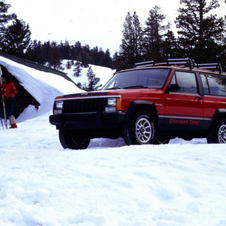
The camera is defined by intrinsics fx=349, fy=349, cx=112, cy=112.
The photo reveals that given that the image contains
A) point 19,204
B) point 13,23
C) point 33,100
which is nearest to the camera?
point 19,204

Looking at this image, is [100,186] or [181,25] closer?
[100,186]

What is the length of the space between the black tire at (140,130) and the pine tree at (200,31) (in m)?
32.1

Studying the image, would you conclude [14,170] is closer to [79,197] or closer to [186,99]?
[79,197]

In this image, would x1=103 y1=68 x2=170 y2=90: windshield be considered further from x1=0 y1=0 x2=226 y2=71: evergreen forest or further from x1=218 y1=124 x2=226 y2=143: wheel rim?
x1=0 y1=0 x2=226 y2=71: evergreen forest

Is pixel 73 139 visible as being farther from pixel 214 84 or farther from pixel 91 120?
pixel 214 84

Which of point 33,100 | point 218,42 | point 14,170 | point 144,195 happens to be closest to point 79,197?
point 144,195

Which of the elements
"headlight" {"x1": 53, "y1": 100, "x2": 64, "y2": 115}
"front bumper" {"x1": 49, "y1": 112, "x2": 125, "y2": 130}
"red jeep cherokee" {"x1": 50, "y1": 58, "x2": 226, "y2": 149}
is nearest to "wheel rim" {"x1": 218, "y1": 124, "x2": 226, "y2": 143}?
"red jeep cherokee" {"x1": 50, "y1": 58, "x2": 226, "y2": 149}

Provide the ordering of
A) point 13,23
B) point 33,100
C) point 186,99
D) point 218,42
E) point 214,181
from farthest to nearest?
point 13,23, point 218,42, point 33,100, point 186,99, point 214,181

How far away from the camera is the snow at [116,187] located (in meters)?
3.06

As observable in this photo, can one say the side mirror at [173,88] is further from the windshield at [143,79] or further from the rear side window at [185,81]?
the rear side window at [185,81]

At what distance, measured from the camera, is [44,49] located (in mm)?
121250

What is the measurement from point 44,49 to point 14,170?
398ft

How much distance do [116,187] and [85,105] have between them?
8.99 ft

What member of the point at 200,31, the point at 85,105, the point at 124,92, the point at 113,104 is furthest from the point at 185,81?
the point at 200,31
